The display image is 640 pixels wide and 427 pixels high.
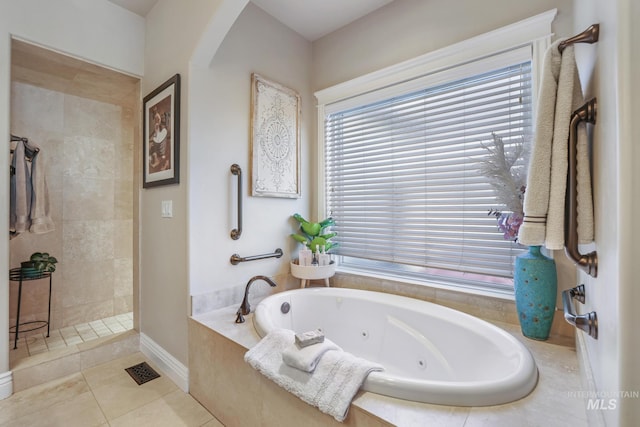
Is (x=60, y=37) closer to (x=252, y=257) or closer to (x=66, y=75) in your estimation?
(x=66, y=75)

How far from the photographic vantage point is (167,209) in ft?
6.36

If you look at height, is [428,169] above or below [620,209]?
above

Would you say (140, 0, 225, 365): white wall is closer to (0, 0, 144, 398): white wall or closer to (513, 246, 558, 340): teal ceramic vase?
(0, 0, 144, 398): white wall

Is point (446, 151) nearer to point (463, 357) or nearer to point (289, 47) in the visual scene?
point (463, 357)

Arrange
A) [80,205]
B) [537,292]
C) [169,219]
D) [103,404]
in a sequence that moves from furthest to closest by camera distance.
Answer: [80,205] → [169,219] → [103,404] → [537,292]

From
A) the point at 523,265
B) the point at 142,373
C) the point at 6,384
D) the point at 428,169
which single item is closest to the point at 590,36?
the point at 523,265

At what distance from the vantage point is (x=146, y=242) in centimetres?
219

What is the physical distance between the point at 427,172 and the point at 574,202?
1.15 m

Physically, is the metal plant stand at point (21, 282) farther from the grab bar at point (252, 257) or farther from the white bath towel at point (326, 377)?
the white bath towel at point (326, 377)

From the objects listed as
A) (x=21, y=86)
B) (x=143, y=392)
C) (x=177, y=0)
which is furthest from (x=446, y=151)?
(x=21, y=86)

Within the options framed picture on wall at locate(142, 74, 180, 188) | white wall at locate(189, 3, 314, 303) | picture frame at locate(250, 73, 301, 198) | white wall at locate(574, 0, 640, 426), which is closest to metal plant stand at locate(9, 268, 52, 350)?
framed picture on wall at locate(142, 74, 180, 188)

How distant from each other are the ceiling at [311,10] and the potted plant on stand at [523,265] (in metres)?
1.48

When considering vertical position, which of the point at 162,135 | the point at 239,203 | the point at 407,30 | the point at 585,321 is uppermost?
the point at 407,30

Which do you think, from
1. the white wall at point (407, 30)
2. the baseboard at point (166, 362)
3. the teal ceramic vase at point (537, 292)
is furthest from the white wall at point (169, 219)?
the teal ceramic vase at point (537, 292)
